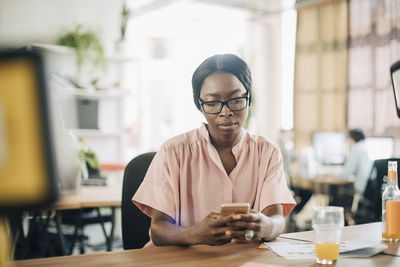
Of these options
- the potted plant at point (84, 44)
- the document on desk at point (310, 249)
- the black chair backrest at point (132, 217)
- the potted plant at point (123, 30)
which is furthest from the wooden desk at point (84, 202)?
the potted plant at point (123, 30)

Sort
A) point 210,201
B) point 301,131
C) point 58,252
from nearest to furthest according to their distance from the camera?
Answer: point 210,201 → point 58,252 → point 301,131

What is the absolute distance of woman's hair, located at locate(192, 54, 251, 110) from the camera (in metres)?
1.67

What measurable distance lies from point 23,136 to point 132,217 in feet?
4.59

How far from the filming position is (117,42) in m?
4.68

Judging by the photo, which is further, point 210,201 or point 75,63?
point 75,63

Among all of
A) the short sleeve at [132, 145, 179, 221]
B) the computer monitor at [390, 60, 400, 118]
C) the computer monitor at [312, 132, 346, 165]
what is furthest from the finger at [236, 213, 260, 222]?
the computer monitor at [312, 132, 346, 165]

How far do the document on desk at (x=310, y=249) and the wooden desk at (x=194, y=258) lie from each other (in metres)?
0.03

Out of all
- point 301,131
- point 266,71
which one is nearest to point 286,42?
point 266,71

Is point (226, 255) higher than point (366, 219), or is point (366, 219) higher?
point (226, 255)

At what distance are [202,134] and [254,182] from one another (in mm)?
270

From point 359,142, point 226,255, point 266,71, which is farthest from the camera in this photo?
point 266,71

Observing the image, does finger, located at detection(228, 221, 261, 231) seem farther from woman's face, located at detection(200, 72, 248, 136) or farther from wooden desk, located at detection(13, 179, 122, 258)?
wooden desk, located at detection(13, 179, 122, 258)

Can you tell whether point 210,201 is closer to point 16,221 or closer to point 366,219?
point 16,221

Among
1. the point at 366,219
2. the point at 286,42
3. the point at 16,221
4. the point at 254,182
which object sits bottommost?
the point at 366,219
